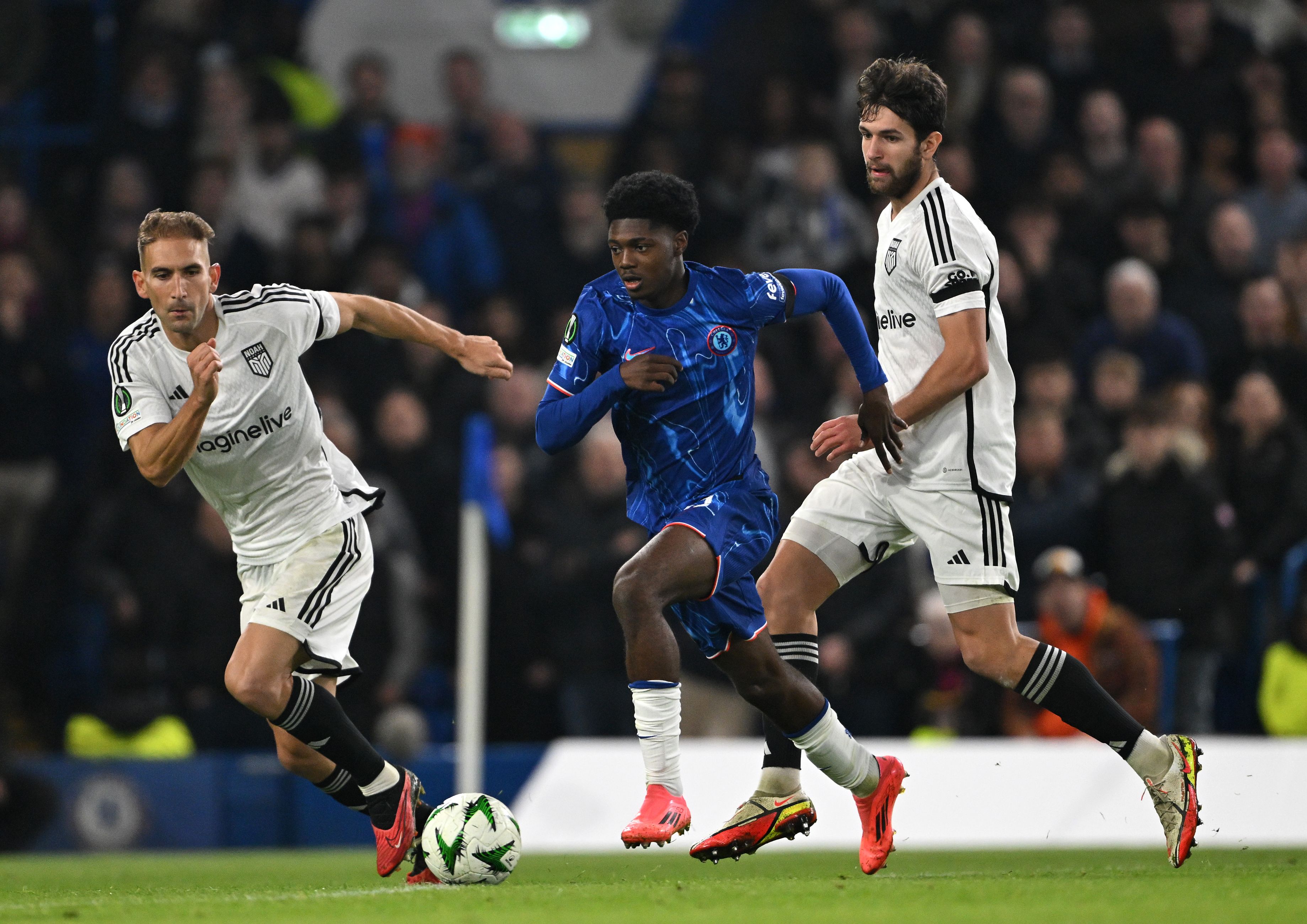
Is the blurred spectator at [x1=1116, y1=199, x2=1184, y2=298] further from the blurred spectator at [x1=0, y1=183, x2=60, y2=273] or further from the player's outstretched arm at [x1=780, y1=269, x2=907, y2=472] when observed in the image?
the blurred spectator at [x1=0, y1=183, x2=60, y2=273]

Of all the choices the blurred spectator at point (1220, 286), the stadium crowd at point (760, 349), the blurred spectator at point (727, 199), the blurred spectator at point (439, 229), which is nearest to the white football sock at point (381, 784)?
the stadium crowd at point (760, 349)

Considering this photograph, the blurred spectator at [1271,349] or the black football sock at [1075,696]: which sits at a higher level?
the blurred spectator at [1271,349]

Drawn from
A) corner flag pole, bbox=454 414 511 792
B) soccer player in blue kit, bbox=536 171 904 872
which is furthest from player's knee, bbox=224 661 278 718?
corner flag pole, bbox=454 414 511 792

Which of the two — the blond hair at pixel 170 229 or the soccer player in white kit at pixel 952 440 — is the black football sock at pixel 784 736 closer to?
the soccer player in white kit at pixel 952 440

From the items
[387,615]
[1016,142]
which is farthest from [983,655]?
[1016,142]

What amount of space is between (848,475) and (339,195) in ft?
23.5

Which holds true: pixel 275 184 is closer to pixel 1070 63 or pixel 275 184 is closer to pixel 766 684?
pixel 1070 63

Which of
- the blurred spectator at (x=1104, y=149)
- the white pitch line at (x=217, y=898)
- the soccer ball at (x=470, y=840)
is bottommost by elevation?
the white pitch line at (x=217, y=898)

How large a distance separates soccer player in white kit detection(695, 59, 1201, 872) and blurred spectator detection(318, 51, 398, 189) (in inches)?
285

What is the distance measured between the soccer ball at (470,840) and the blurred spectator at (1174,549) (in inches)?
203

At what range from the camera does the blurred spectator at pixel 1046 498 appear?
10.4 meters

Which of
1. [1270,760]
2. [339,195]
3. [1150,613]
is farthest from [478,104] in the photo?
[1270,760]

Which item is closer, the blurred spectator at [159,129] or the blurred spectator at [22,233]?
the blurred spectator at [22,233]

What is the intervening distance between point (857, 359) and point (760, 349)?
530cm
